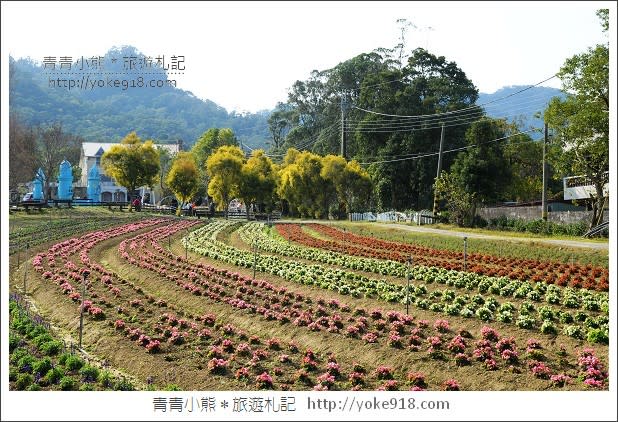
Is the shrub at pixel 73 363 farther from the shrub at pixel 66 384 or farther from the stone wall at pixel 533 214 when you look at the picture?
the stone wall at pixel 533 214

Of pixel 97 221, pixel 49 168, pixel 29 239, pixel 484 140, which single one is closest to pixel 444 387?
pixel 29 239

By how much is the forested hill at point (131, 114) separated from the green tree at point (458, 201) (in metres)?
44.5

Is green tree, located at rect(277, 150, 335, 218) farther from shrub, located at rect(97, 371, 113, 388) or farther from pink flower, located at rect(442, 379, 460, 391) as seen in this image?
pink flower, located at rect(442, 379, 460, 391)

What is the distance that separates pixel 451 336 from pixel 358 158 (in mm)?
45623

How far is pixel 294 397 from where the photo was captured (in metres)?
9.41

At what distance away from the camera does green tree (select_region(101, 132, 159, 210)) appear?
42.4 meters

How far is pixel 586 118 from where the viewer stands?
24.5 m

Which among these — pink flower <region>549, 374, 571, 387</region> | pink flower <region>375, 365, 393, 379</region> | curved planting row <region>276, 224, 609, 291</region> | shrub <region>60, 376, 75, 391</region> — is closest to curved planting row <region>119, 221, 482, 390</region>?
pink flower <region>375, 365, 393, 379</region>

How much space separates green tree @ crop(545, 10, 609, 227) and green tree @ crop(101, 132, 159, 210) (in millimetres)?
26555

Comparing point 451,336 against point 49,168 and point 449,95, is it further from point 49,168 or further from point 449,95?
point 449,95

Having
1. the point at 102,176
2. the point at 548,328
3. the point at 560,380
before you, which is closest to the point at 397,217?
the point at 102,176

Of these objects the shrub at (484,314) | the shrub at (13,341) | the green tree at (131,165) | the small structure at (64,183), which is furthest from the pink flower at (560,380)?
the green tree at (131,165)

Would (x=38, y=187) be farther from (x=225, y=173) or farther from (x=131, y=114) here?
(x=131, y=114)

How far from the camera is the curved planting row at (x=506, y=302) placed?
1337cm
